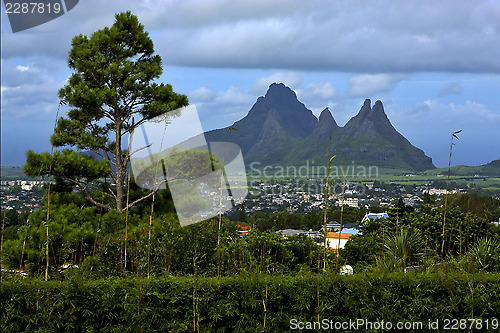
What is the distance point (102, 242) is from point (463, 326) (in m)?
4.16

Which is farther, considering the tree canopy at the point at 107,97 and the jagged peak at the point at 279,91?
the jagged peak at the point at 279,91

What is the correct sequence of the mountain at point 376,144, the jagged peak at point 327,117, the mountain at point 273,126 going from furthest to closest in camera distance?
the jagged peak at point 327,117, the mountain at point 376,144, the mountain at point 273,126

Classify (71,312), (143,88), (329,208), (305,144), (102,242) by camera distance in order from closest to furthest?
(71,312) → (329,208) → (102,242) → (143,88) → (305,144)

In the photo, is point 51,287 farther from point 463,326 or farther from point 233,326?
point 463,326

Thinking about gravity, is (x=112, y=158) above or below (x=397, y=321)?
above

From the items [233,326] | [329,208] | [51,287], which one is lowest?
[233,326]

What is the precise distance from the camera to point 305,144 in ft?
355

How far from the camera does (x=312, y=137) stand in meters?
115

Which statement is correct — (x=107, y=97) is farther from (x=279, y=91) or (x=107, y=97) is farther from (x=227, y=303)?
(x=279, y=91)

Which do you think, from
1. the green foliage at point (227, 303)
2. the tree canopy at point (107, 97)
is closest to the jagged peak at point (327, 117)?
the tree canopy at point (107, 97)

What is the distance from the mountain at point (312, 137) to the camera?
95625mm

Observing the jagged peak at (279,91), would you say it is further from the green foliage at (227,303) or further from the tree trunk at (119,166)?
the green foliage at (227,303)

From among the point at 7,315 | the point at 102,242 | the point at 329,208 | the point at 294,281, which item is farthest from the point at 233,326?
the point at 102,242

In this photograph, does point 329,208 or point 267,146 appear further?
point 267,146
